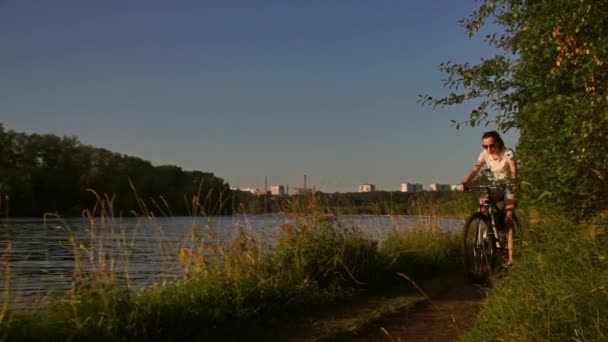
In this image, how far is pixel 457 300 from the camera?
23.4 feet

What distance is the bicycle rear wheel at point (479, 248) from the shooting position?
8250mm

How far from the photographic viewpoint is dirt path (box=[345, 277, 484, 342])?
5477mm

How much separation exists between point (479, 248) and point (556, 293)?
3.80 m

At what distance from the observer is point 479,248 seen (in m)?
8.30

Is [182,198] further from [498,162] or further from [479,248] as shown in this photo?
[498,162]

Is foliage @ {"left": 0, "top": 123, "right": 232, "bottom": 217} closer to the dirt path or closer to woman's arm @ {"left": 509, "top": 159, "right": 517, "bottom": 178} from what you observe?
the dirt path

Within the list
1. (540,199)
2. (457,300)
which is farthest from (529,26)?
(457,300)

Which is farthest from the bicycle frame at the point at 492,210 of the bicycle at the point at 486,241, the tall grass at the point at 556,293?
the tall grass at the point at 556,293

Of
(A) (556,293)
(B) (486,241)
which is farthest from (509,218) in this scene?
(A) (556,293)

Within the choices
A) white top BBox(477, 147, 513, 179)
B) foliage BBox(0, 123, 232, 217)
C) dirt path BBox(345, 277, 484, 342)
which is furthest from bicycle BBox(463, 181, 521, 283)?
foliage BBox(0, 123, 232, 217)

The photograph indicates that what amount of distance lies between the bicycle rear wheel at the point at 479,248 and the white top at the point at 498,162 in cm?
64

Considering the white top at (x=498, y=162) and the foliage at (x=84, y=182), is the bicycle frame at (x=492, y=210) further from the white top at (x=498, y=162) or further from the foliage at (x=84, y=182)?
the foliage at (x=84, y=182)

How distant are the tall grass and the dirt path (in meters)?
0.50

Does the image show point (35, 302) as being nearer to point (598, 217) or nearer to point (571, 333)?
point (571, 333)
